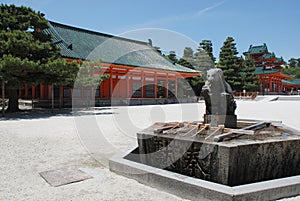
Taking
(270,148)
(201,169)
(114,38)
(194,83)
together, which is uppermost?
(114,38)

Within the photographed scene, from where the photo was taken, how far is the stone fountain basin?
8.86 feet

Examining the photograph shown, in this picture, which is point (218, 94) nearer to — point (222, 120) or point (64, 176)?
point (222, 120)

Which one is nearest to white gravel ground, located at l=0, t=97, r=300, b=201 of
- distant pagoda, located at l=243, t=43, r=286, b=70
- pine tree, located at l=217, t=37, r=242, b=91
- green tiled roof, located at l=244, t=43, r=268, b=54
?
pine tree, located at l=217, t=37, r=242, b=91

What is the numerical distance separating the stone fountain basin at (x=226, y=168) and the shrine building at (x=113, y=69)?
13.7 meters

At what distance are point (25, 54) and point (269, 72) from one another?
35.8 m

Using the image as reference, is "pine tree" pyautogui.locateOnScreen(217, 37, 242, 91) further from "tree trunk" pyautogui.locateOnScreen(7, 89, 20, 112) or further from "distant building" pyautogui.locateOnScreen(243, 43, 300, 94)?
"tree trunk" pyautogui.locateOnScreen(7, 89, 20, 112)

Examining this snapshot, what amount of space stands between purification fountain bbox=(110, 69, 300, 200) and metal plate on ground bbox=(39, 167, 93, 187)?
52 centimetres

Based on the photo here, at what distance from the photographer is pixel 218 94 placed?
3.88 metres

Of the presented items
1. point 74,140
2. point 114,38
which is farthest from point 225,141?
point 114,38

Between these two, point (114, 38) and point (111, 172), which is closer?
point (111, 172)

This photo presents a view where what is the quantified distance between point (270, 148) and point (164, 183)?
1.38 metres

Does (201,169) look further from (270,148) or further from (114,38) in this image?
(114,38)

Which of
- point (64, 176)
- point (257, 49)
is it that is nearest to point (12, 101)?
point (64, 176)

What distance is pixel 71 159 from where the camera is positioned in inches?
175
